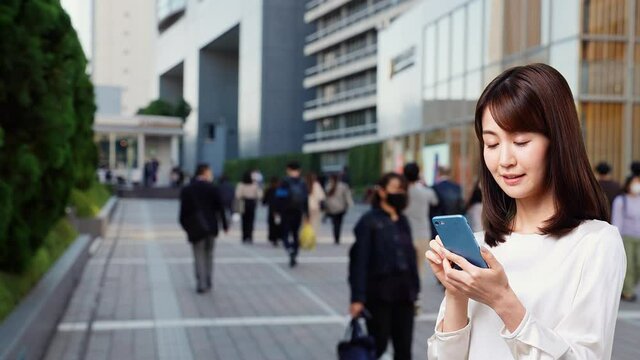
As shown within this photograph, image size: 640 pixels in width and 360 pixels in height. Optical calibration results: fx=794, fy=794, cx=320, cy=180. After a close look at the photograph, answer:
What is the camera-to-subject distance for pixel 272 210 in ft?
52.8

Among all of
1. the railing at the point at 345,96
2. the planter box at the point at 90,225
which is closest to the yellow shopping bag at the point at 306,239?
the planter box at the point at 90,225

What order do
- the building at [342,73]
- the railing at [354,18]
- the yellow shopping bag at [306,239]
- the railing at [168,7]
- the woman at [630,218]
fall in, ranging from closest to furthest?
the woman at [630,218], the yellow shopping bag at [306,239], the railing at [354,18], the building at [342,73], the railing at [168,7]

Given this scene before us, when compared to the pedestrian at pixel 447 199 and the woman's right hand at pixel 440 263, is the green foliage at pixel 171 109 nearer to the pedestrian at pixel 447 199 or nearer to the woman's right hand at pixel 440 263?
the pedestrian at pixel 447 199

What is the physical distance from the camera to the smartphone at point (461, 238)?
1664mm

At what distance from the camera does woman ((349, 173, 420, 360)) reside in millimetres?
5301

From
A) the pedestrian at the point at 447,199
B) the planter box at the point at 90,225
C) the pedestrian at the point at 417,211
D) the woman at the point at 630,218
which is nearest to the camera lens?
the woman at the point at 630,218

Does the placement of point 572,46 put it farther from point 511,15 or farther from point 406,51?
point 406,51

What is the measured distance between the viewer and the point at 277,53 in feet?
237

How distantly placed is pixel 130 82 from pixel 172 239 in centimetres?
13211

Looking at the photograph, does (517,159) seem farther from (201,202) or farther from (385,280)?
(201,202)

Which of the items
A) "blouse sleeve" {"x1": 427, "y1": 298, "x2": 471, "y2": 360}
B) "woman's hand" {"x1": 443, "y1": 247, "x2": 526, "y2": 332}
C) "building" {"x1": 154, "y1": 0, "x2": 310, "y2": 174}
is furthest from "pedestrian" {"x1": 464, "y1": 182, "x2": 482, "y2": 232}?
"building" {"x1": 154, "y1": 0, "x2": 310, "y2": 174}

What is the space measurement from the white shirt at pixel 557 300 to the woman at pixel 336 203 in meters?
16.4

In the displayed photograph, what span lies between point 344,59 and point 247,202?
4450cm

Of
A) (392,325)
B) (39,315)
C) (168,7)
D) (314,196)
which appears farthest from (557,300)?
(168,7)
